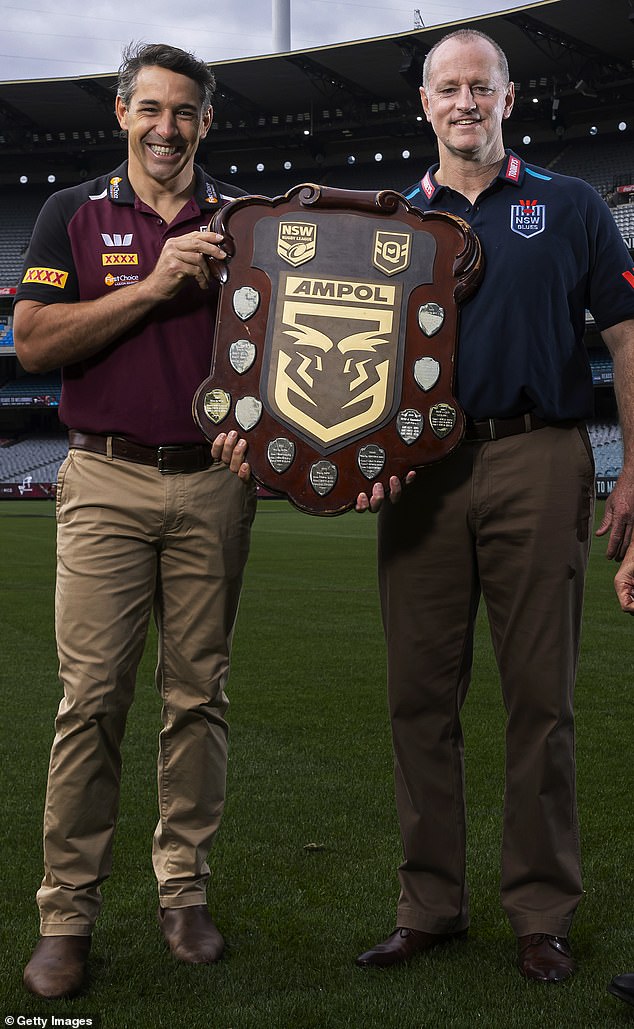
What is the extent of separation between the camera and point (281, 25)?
36.3m

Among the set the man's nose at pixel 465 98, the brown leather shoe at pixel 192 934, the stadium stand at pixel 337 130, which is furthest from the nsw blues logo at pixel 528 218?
the stadium stand at pixel 337 130

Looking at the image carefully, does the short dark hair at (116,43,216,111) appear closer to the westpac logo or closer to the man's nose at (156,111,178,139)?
the man's nose at (156,111,178,139)

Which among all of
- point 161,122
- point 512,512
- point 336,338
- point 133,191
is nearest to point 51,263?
point 133,191

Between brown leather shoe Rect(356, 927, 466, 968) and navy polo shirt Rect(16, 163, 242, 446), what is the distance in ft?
4.38

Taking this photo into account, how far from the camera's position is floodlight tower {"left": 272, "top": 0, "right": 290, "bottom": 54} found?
35.8 metres

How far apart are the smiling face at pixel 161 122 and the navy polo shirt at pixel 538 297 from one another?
2.50 ft

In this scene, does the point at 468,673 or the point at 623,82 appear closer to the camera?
the point at 468,673

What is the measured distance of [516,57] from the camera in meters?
32.8

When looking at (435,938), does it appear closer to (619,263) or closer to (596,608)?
(619,263)

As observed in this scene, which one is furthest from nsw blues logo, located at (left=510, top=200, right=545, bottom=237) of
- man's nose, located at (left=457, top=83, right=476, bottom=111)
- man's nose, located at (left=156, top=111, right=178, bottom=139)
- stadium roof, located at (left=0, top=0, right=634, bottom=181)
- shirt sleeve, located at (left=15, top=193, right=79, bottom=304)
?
stadium roof, located at (left=0, top=0, right=634, bottom=181)

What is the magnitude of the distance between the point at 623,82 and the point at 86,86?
1784 cm

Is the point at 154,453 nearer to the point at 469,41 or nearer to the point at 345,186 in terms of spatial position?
the point at 469,41

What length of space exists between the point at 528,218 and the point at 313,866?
199 centimetres

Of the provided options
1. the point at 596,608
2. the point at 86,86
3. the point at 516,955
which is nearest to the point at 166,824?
the point at 516,955
